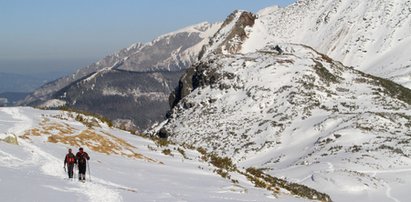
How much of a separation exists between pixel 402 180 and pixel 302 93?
35.2 metres

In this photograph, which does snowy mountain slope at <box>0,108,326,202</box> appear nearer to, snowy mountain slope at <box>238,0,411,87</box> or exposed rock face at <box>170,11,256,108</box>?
exposed rock face at <box>170,11,256,108</box>

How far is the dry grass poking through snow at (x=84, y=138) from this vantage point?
25.8 m

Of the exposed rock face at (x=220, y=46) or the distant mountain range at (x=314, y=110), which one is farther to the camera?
the exposed rock face at (x=220, y=46)

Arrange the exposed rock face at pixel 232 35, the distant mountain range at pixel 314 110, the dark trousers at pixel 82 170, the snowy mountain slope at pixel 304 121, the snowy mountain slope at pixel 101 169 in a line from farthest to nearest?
1. the exposed rock face at pixel 232 35
2. the distant mountain range at pixel 314 110
3. the snowy mountain slope at pixel 304 121
4. the dark trousers at pixel 82 170
5. the snowy mountain slope at pixel 101 169

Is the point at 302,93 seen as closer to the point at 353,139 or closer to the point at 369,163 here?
the point at 353,139

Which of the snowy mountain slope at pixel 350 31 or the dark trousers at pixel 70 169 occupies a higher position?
Result: the snowy mountain slope at pixel 350 31

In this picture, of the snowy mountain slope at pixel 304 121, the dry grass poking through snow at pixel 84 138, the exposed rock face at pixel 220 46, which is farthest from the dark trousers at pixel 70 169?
the exposed rock face at pixel 220 46

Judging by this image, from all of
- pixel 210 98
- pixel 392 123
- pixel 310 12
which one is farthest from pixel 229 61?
pixel 310 12

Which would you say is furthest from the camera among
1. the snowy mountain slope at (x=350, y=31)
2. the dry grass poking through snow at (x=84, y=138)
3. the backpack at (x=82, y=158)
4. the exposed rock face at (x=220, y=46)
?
the snowy mountain slope at (x=350, y=31)

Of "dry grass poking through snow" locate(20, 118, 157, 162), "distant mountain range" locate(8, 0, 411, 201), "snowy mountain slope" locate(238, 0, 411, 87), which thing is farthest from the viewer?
"snowy mountain slope" locate(238, 0, 411, 87)

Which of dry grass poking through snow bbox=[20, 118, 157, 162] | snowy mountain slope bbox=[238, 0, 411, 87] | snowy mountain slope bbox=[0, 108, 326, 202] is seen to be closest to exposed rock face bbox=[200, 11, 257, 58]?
snowy mountain slope bbox=[238, 0, 411, 87]

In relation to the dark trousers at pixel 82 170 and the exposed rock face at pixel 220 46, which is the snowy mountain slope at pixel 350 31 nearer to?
the exposed rock face at pixel 220 46

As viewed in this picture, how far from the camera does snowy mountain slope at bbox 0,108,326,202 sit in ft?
53.6

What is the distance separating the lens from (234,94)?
267 feet
